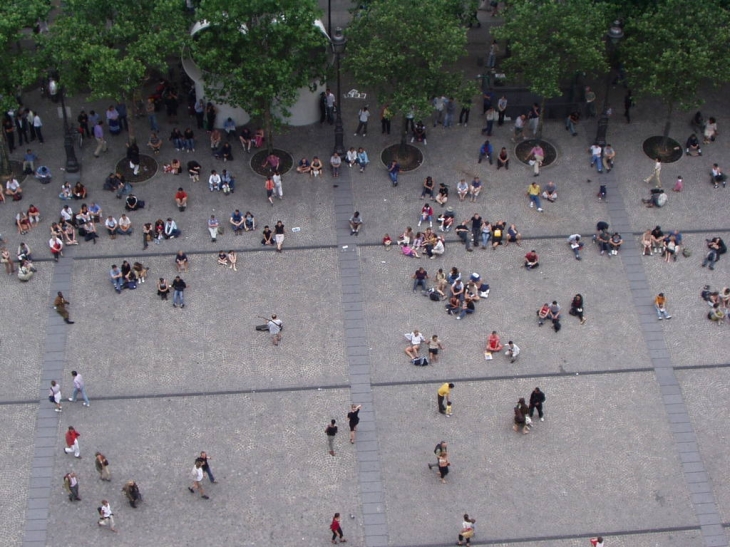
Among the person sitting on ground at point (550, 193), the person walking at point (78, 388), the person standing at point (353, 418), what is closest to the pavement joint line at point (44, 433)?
the person walking at point (78, 388)

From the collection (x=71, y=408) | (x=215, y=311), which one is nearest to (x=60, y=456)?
(x=71, y=408)

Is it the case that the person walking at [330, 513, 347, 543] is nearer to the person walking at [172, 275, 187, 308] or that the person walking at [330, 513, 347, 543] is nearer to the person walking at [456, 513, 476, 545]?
the person walking at [456, 513, 476, 545]

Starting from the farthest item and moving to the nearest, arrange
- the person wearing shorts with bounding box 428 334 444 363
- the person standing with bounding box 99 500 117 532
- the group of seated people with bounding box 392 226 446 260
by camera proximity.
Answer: the group of seated people with bounding box 392 226 446 260
the person wearing shorts with bounding box 428 334 444 363
the person standing with bounding box 99 500 117 532

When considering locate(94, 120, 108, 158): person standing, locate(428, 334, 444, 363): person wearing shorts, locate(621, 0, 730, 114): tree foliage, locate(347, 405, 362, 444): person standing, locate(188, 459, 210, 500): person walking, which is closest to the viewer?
locate(188, 459, 210, 500): person walking

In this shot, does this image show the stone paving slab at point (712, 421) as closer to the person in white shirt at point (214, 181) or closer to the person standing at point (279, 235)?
the person standing at point (279, 235)

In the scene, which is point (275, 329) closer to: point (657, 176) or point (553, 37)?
point (553, 37)

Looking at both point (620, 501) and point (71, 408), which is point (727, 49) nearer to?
Result: point (620, 501)

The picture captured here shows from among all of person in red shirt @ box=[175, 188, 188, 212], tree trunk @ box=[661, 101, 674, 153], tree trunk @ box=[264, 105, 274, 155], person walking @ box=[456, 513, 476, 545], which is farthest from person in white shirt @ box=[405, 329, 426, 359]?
tree trunk @ box=[661, 101, 674, 153]

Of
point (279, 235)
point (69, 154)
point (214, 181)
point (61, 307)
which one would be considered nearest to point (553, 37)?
point (279, 235)
